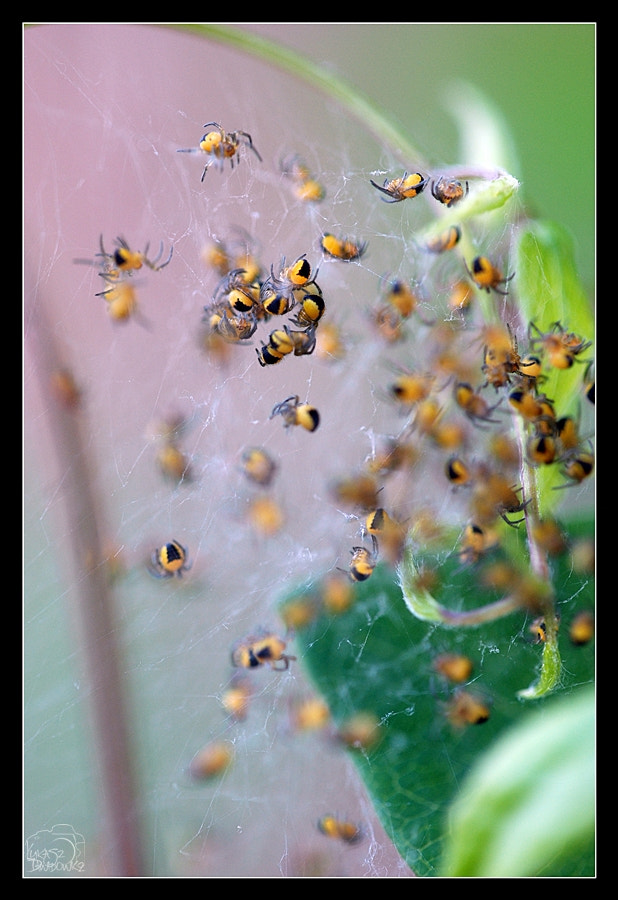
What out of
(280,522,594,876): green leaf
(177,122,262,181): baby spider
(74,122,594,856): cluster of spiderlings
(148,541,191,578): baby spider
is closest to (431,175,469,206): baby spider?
(74,122,594,856): cluster of spiderlings

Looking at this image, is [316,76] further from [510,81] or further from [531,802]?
[531,802]

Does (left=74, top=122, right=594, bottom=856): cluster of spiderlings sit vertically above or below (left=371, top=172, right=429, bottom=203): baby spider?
below

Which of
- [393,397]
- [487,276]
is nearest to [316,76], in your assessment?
[487,276]

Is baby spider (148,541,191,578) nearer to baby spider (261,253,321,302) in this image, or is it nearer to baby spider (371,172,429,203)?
baby spider (261,253,321,302)

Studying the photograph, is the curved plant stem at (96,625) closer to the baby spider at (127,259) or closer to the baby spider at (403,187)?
the baby spider at (127,259)

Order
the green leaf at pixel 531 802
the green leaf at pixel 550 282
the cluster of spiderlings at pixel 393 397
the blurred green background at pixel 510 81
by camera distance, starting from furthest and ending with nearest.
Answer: the blurred green background at pixel 510 81 < the cluster of spiderlings at pixel 393 397 < the green leaf at pixel 550 282 < the green leaf at pixel 531 802

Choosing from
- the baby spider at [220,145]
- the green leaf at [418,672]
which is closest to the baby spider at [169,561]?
the green leaf at [418,672]

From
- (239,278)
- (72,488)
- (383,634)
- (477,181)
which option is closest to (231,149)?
(239,278)
